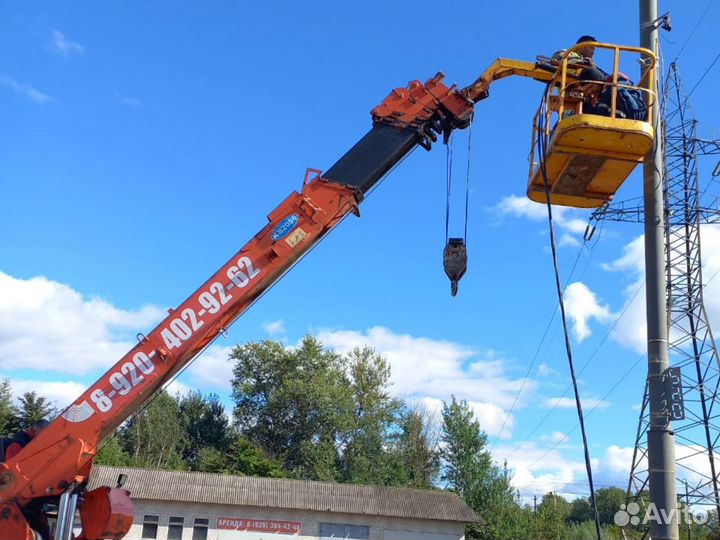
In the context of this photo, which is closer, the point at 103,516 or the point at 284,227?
the point at 103,516

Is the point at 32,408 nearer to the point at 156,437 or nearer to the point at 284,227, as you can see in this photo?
the point at 156,437

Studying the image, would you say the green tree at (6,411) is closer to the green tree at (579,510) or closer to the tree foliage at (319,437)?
the tree foliage at (319,437)

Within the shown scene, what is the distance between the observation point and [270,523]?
28531 mm

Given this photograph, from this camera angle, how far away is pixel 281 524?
28.6 meters

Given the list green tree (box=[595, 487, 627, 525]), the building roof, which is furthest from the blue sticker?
green tree (box=[595, 487, 627, 525])

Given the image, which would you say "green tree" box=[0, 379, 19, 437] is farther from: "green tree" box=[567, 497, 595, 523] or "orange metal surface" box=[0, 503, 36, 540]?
"green tree" box=[567, 497, 595, 523]

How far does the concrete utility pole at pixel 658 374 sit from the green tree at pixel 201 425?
51776mm

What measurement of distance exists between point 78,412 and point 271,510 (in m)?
22.7

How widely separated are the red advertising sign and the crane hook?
22860 mm

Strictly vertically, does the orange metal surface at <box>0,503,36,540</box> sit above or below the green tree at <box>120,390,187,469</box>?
below

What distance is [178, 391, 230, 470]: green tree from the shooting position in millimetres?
55750

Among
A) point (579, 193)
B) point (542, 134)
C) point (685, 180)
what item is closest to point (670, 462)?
point (579, 193)

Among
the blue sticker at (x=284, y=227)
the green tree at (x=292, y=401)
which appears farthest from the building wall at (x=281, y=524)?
the blue sticker at (x=284, y=227)

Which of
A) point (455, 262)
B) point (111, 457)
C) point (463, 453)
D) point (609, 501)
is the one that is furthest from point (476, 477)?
point (609, 501)
